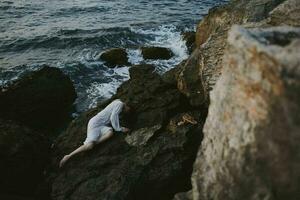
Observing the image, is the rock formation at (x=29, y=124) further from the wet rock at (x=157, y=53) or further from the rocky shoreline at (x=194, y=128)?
the wet rock at (x=157, y=53)

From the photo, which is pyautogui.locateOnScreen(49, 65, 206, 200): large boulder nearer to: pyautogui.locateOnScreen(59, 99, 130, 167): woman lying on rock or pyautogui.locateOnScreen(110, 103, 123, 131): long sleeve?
pyautogui.locateOnScreen(59, 99, 130, 167): woman lying on rock

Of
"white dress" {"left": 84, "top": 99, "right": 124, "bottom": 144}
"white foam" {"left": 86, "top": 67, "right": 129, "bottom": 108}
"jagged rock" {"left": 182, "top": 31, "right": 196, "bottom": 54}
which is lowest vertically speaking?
"white foam" {"left": 86, "top": 67, "right": 129, "bottom": 108}

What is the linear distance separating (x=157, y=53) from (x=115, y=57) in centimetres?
197

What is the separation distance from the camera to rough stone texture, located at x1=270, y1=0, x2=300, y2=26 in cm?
820

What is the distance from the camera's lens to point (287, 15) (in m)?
8.42

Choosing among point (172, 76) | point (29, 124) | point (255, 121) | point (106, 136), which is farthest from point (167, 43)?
point (255, 121)

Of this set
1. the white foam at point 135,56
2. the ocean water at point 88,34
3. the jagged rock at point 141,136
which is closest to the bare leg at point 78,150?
the jagged rock at point 141,136

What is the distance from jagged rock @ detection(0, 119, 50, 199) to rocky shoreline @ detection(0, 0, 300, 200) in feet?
0.07

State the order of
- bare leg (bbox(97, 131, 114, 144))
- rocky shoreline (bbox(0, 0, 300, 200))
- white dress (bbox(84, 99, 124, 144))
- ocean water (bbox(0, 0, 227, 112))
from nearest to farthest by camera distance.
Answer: rocky shoreline (bbox(0, 0, 300, 200)) < bare leg (bbox(97, 131, 114, 144)) < white dress (bbox(84, 99, 124, 144)) < ocean water (bbox(0, 0, 227, 112))

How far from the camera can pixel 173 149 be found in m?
8.12

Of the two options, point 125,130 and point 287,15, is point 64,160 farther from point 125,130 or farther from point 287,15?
point 287,15

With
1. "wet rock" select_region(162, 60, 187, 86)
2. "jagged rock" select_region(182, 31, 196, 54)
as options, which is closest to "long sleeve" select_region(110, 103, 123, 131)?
"wet rock" select_region(162, 60, 187, 86)

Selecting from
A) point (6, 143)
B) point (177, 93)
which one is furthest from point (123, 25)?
point (6, 143)

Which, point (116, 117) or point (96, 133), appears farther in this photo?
point (116, 117)
